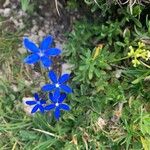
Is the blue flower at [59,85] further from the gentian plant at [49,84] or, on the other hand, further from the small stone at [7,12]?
the small stone at [7,12]

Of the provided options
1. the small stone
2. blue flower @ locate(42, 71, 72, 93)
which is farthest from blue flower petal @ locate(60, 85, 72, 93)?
the small stone

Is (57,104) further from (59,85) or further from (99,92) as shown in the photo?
(99,92)

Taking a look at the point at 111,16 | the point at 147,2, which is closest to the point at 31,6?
the point at 111,16

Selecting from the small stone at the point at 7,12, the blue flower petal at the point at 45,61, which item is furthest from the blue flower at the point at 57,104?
the small stone at the point at 7,12

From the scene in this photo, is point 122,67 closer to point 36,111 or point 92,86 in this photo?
point 92,86

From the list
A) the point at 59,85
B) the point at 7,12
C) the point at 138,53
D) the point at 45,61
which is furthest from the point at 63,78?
the point at 7,12

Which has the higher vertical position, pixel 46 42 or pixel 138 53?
pixel 46 42

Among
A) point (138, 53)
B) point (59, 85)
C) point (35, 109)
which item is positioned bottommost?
point (35, 109)

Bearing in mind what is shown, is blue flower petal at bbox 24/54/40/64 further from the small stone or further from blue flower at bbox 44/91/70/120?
the small stone
